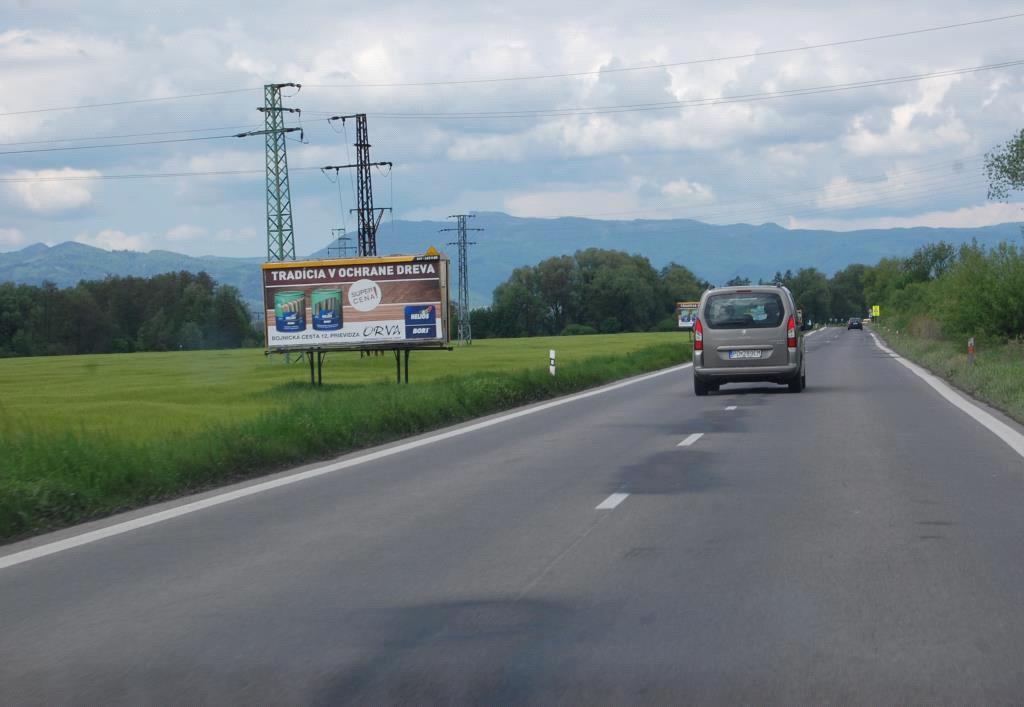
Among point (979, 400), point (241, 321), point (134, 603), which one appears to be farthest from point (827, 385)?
point (241, 321)

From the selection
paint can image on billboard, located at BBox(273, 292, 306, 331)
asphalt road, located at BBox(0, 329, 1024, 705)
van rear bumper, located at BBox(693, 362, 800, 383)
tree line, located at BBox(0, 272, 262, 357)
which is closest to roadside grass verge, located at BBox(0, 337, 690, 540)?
asphalt road, located at BBox(0, 329, 1024, 705)

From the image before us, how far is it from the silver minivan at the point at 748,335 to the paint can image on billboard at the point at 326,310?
12.2 meters

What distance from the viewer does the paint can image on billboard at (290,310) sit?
120ft

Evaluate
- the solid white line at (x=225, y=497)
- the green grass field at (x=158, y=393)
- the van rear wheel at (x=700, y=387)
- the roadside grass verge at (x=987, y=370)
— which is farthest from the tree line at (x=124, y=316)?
the solid white line at (x=225, y=497)

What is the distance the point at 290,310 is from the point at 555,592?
29.9 m

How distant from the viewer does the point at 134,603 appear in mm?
7570

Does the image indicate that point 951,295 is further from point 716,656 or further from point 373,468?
point 716,656

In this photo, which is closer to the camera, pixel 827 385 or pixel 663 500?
pixel 663 500

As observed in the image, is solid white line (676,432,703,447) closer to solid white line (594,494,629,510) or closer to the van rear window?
solid white line (594,494,629,510)

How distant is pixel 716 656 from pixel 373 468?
8.99 m

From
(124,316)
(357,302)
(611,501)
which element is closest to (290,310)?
(357,302)

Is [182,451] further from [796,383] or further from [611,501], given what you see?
[796,383]

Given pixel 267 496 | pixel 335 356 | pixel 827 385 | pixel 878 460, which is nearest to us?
pixel 267 496

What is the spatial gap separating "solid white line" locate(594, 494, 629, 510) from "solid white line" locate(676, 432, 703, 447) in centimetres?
480
